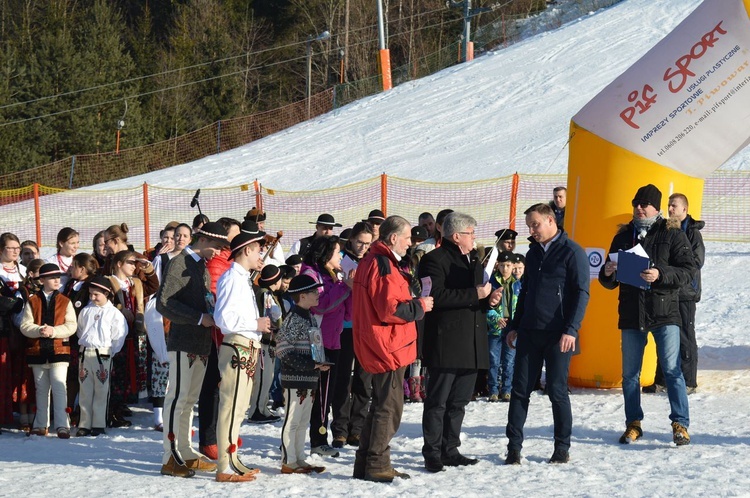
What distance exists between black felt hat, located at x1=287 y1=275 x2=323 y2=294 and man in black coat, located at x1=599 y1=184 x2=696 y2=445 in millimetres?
2167

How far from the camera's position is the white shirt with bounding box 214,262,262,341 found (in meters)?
6.66

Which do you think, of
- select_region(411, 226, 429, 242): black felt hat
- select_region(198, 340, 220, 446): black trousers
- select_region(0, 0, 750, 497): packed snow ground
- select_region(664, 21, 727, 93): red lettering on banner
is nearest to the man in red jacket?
select_region(0, 0, 750, 497): packed snow ground

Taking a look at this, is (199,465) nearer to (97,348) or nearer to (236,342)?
(236,342)

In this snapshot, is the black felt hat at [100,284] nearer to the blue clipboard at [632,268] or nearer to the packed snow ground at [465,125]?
the blue clipboard at [632,268]

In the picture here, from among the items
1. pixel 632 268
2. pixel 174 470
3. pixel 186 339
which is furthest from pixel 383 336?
pixel 632 268

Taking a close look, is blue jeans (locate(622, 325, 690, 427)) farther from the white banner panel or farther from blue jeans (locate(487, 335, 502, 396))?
the white banner panel

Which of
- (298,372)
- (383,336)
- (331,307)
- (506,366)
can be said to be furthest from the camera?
(506,366)

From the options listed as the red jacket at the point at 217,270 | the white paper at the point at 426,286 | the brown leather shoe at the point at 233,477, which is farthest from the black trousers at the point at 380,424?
the red jacket at the point at 217,270

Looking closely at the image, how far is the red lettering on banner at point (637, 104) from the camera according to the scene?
9.21 meters

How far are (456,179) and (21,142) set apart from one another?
1775 centimetres

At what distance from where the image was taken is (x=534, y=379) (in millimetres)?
7355

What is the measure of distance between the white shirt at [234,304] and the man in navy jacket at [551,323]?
1927 millimetres

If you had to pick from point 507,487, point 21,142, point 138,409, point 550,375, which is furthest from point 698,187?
point 21,142

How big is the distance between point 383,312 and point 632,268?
2.02m
